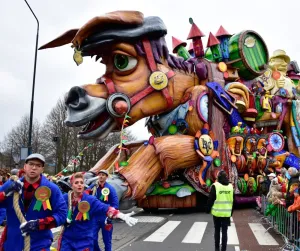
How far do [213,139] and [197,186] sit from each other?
1790 mm

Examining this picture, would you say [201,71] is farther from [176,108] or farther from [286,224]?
[286,224]

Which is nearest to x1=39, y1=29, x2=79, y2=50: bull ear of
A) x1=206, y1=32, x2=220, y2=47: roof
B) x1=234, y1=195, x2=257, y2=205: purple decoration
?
x1=206, y1=32, x2=220, y2=47: roof

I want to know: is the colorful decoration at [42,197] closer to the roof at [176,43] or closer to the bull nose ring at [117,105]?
the bull nose ring at [117,105]

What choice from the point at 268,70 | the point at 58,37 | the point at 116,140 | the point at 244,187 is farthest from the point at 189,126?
the point at 116,140

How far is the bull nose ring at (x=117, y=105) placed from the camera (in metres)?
11.7

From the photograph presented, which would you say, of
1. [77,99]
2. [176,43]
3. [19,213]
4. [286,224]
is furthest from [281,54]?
[19,213]

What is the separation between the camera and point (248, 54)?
632 inches

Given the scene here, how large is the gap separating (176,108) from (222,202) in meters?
6.67

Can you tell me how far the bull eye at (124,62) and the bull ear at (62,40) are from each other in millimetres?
1743

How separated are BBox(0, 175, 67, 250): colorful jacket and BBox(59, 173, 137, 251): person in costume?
0.74 meters

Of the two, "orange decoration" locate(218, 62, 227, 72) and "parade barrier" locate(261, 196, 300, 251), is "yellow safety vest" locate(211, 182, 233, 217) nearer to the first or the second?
"parade barrier" locate(261, 196, 300, 251)

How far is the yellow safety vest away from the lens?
738 centimetres

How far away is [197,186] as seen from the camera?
13.4m

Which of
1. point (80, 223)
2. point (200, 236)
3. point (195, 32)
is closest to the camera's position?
point (80, 223)
